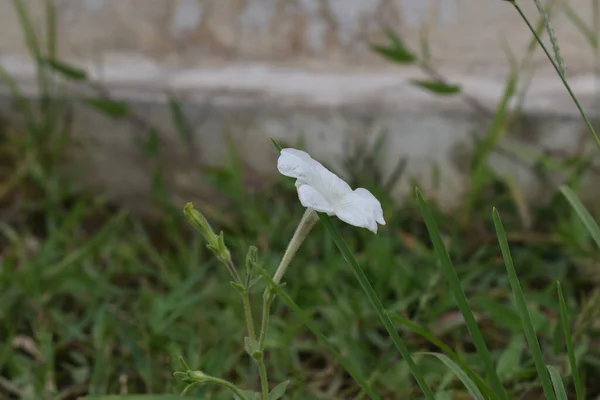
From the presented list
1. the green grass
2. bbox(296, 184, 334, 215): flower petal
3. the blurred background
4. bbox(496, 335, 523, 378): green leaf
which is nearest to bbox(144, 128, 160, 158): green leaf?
the blurred background

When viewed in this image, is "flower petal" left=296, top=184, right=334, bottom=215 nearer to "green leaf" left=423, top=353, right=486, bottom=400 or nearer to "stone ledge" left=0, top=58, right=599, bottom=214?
"green leaf" left=423, top=353, right=486, bottom=400

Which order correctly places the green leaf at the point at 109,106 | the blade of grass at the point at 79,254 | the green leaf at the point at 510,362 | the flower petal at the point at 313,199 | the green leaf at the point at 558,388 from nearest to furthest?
the flower petal at the point at 313,199, the green leaf at the point at 558,388, the green leaf at the point at 510,362, the blade of grass at the point at 79,254, the green leaf at the point at 109,106

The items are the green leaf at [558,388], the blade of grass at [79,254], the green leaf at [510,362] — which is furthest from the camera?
the blade of grass at [79,254]

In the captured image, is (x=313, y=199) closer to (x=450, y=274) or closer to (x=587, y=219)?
(x=450, y=274)

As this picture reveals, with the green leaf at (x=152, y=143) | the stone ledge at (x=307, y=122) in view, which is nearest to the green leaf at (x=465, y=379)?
the stone ledge at (x=307, y=122)

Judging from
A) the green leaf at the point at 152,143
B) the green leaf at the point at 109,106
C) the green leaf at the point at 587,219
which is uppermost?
the green leaf at the point at 587,219

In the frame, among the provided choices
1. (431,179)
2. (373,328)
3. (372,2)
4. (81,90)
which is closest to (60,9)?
(81,90)

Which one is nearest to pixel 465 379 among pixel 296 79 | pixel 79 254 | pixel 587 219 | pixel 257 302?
pixel 587 219

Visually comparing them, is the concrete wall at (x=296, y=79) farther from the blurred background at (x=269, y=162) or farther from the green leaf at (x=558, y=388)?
the green leaf at (x=558, y=388)
